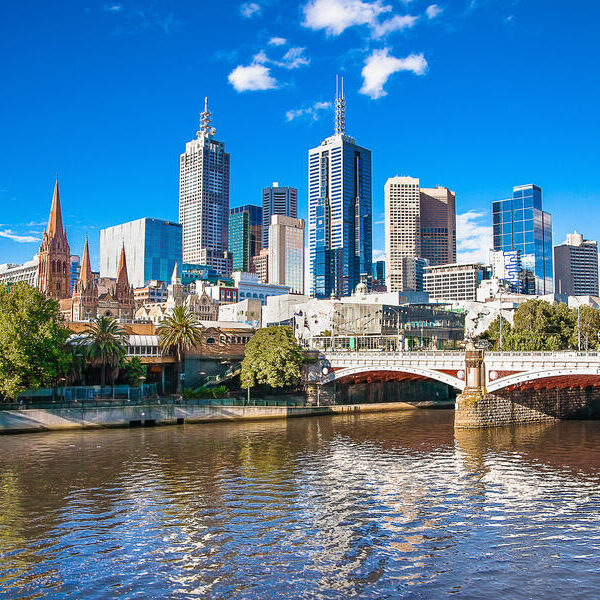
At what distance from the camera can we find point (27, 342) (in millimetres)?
83125

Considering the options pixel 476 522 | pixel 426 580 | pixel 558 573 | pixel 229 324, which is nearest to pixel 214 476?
pixel 476 522

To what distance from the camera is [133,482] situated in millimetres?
55688

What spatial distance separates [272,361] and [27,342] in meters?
36.3

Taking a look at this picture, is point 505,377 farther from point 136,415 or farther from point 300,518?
point 136,415

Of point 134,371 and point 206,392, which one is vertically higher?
point 134,371

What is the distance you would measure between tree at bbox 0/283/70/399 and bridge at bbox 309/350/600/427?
4454 centimetres

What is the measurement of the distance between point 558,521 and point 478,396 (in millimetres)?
41956

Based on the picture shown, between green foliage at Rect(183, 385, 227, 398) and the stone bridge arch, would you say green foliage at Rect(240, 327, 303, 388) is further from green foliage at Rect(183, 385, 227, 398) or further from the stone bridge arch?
the stone bridge arch

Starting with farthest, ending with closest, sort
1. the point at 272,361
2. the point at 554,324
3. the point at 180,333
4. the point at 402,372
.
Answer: the point at 554,324 → the point at 180,333 → the point at 272,361 → the point at 402,372

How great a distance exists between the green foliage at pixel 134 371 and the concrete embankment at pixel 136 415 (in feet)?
37.3

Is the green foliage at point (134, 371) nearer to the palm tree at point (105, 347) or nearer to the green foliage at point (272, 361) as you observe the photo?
the palm tree at point (105, 347)

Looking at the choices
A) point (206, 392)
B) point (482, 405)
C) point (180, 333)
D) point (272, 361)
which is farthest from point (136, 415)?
point (482, 405)

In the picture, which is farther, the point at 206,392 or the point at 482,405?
the point at 206,392

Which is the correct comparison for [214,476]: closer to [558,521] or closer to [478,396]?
[558,521]
